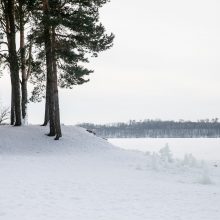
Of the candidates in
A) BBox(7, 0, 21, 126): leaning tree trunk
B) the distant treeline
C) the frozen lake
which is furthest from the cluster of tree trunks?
the distant treeline

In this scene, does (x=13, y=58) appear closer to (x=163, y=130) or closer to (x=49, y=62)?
(x=49, y=62)

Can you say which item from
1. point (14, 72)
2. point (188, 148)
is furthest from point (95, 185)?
point (188, 148)

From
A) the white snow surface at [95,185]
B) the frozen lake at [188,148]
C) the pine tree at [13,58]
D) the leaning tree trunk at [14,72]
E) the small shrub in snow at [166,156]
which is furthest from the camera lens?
the frozen lake at [188,148]

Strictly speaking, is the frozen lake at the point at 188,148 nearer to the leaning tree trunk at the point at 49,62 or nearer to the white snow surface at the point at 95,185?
the leaning tree trunk at the point at 49,62

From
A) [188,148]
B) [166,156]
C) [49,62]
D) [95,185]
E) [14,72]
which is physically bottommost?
[188,148]

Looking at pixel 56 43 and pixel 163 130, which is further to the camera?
pixel 163 130

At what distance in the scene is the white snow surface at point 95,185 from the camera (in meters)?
9.39

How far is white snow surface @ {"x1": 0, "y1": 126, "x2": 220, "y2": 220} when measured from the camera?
30.8ft

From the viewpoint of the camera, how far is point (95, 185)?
13.0 meters

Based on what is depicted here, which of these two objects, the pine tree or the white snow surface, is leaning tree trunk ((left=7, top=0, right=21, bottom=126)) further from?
the white snow surface

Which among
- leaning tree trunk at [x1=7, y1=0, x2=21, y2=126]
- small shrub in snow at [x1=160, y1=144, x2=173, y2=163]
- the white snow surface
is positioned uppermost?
Answer: leaning tree trunk at [x1=7, y1=0, x2=21, y2=126]

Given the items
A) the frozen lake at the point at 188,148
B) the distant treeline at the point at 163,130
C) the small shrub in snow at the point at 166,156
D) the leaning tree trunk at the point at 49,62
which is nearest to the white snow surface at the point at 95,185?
the small shrub in snow at the point at 166,156

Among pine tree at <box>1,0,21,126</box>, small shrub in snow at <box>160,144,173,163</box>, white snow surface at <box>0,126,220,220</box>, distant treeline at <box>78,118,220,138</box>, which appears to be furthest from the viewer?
distant treeline at <box>78,118,220,138</box>

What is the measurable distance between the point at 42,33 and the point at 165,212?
16.0 m
